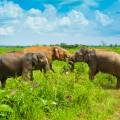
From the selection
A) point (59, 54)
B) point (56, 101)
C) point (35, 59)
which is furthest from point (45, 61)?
point (56, 101)

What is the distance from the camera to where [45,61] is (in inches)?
523

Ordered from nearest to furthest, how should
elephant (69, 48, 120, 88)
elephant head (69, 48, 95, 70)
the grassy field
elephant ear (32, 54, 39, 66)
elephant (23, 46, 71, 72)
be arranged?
1. the grassy field
2. elephant ear (32, 54, 39, 66)
3. elephant (69, 48, 120, 88)
4. elephant head (69, 48, 95, 70)
5. elephant (23, 46, 71, 72)

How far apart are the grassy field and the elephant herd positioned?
245cm

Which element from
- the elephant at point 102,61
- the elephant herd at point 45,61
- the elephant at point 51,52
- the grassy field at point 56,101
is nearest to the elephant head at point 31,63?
the elephant herd at point 45,61

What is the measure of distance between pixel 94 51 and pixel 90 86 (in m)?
4.09

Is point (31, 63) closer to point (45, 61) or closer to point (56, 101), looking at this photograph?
point (45, 61)

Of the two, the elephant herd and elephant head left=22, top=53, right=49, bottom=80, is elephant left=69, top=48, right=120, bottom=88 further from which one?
elephant head left=22, top=53, right=49, bottom=80

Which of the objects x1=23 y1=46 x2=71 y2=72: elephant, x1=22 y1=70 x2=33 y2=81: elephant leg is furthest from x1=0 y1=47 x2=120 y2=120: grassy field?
x1=23 y1=46 x2=71 y2=72: elephant

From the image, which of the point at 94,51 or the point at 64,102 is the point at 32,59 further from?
the point at 64,102

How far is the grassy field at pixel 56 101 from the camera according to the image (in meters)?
7.71

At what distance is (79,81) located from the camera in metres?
10.4

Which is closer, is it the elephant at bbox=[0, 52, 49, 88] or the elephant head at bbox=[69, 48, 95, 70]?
the elephant at bbox=[0, 52, 49, 88]

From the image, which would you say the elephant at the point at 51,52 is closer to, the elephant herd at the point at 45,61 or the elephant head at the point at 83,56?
the elephant herd at the point at 45,61

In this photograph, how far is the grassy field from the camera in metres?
7.71
